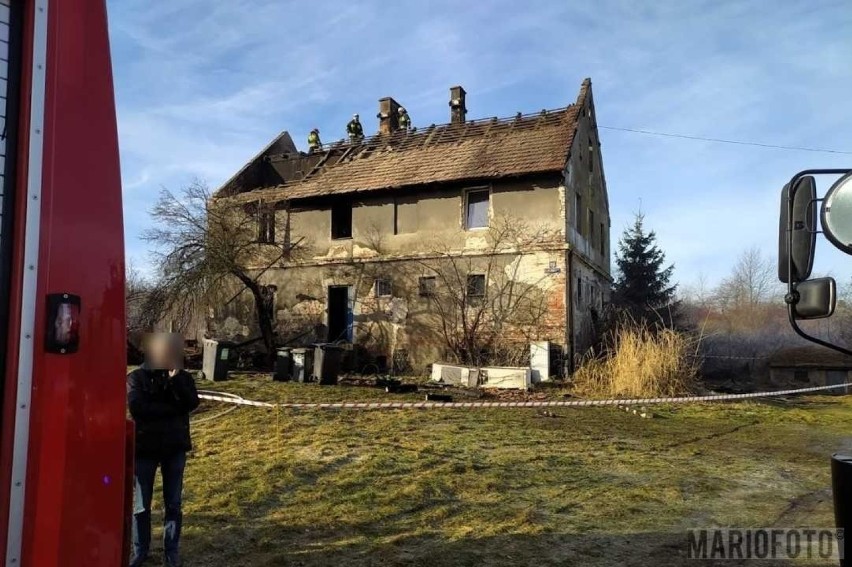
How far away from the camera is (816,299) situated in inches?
94.3

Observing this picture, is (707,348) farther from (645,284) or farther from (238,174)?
(238,174)

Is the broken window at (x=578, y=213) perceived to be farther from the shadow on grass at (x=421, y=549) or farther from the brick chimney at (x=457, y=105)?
the shadow on grass at (x=421, y=549)

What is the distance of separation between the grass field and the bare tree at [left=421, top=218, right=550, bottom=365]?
845 centimetres

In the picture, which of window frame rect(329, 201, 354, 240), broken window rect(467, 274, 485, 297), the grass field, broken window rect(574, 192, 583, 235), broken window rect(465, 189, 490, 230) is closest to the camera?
the grass field

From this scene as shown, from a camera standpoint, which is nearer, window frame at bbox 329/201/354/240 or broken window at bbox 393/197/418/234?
broken window at bbox 393/197/418/234

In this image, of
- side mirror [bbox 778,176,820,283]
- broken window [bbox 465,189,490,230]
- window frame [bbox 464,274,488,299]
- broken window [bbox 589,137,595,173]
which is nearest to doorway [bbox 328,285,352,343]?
window frame [bbox 464,274,488,299]

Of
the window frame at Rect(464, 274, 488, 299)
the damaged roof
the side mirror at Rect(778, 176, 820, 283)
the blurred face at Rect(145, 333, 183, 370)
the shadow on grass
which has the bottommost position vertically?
the shadow on grass

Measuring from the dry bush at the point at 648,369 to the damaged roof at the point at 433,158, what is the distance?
6.49m

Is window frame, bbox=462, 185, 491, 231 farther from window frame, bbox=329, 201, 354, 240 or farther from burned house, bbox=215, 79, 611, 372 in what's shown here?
window frame, bbox=329, 201, 354, 240

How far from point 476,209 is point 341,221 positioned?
17.7 ft

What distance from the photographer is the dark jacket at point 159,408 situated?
407 cm

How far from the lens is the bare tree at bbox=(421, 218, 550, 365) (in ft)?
63.7

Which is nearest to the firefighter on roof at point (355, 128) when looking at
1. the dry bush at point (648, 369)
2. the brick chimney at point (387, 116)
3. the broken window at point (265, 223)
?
the brick chimney at point (387, 116)

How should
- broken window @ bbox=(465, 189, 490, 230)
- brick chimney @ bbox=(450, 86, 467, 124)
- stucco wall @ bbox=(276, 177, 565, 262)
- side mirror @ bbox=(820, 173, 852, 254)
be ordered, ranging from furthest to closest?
brick chimney @ bbox=(450, 86, 467, 124), broken window @ bbox=(465, 189, 490, 230), stucco wall @ bbox=(276, 177, 565, 262), side mirror @ bbox=(820, 173, 852, 254)
